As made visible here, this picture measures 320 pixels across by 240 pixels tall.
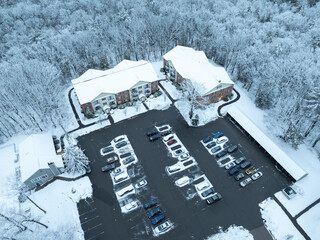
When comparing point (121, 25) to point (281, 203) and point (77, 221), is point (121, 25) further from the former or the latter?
point (281, 203)

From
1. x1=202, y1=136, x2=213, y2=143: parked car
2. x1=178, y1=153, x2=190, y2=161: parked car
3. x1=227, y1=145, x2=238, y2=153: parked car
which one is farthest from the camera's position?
x1=202, y1=136, x2=213, y2=143: parked car

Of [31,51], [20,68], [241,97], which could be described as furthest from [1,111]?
[241,97]

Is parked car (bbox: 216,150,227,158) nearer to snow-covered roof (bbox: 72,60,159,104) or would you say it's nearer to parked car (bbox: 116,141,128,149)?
parked car (bbox: 116,141,128,149)

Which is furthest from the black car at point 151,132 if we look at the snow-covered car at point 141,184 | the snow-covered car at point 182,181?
the snow-covered car at point 182,181

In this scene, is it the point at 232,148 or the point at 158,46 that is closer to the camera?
the point at 232,148

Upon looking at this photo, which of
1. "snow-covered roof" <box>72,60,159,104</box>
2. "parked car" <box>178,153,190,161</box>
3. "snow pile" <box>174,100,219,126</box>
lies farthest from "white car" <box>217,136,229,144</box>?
"snow-covered roof" <box>72,60,159,104</box>

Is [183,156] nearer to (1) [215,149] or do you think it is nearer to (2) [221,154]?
(1) [215,149]

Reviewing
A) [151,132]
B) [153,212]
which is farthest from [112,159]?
[153,212]
